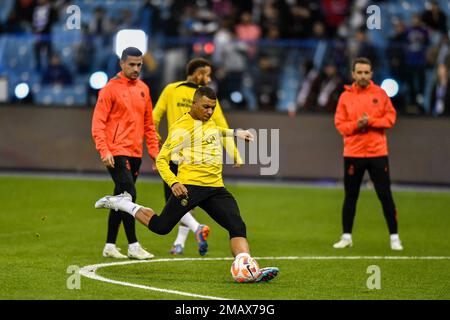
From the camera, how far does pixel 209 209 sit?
11570mm

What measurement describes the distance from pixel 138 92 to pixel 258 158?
10612mm

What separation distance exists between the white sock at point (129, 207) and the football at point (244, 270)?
151 cm

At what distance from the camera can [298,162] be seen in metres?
24.1

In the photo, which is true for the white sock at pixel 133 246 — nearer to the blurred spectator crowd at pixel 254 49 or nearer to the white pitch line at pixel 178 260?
the white pitch line at pixel 178 260

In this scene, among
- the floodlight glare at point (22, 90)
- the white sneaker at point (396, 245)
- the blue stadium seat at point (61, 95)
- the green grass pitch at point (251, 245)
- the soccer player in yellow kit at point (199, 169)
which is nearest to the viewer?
the green grass pitch at point (251, 245)

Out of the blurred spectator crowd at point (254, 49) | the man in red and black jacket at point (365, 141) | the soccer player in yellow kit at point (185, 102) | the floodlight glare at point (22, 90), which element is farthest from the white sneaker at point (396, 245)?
the floodlight glare at point (22, 90)

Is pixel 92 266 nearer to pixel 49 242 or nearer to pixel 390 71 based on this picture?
pixel 49 242

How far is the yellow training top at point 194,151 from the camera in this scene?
37.6ft

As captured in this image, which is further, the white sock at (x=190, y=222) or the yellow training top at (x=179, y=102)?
the yellow training top at (x=179, y=102)

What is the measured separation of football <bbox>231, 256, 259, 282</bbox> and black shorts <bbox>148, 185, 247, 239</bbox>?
0.32 meters

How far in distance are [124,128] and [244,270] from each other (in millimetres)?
2880

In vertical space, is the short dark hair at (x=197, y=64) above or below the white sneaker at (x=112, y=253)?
above

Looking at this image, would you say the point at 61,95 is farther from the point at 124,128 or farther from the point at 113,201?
the point at 113,201

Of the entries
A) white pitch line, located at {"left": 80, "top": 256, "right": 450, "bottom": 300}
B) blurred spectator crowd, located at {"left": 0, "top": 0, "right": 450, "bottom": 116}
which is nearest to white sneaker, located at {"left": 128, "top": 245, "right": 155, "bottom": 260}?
white pitch line, located at {"left": 80, "top": 256, "right": 450, "bottom": 300}
